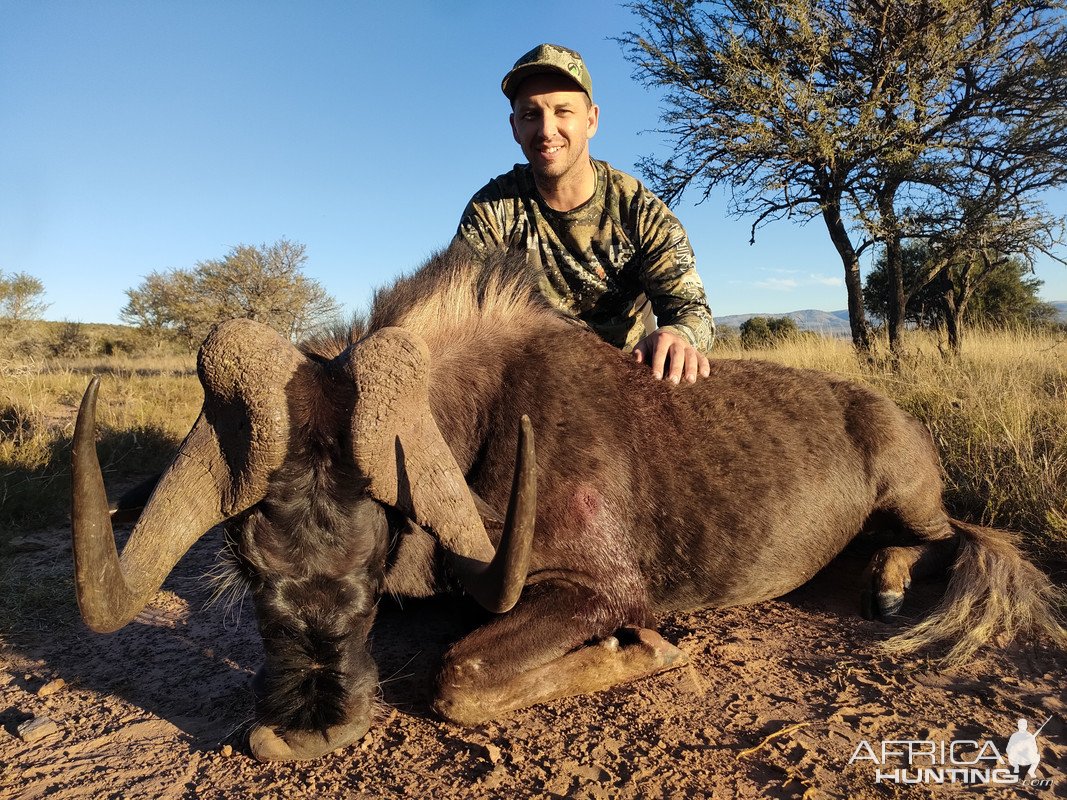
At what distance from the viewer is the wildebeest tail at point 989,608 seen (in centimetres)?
302

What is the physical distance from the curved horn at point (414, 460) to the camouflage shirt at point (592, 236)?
2535mm

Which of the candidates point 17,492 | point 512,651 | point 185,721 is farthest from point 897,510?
point 17,492

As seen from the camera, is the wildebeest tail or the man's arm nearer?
the wildebeest tail

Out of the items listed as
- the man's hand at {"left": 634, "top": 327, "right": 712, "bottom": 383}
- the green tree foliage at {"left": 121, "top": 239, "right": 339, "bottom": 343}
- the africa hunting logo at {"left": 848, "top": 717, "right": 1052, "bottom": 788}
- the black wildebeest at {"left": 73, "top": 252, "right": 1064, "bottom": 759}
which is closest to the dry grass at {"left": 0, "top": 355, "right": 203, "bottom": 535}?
the black wildebeest at {"left": 73, "top": 252, "right": 1064, "bottom": 759}

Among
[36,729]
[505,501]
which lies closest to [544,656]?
[505,501]

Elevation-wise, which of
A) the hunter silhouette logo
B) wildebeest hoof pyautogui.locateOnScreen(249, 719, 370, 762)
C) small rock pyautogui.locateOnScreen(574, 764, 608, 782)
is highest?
wildebeest hoof pyautogui.locateOnScreen(249, 719, 370, 762)

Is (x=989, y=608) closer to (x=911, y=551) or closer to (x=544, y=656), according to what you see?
(x=911, y=551)

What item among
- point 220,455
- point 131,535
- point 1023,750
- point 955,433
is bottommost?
point 1023,750

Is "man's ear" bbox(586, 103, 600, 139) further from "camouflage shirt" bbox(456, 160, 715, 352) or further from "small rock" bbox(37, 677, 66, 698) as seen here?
"small rock" bbox(37, 677, 66, 698)

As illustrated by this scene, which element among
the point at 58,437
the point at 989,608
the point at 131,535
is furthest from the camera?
the point at 58,437

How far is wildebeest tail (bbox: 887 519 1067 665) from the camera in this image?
9.89 ft

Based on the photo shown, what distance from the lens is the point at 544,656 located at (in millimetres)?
2656

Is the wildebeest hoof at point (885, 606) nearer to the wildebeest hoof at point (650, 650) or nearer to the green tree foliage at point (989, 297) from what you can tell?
the wildebeest hoof at point (650, 650)

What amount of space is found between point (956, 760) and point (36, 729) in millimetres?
3381
